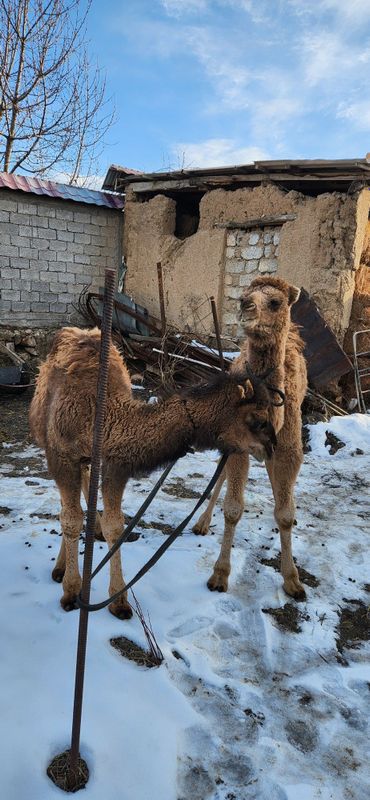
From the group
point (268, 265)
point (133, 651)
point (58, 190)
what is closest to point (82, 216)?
point (58, 190)

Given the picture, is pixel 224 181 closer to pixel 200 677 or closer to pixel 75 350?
pixel 75 350

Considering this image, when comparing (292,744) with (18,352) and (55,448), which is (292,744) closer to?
(55,448)

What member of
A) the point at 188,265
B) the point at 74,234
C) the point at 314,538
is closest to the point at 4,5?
the point at 74,234

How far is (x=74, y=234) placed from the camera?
11219 millimetres

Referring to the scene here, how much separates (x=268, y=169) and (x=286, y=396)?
641cm

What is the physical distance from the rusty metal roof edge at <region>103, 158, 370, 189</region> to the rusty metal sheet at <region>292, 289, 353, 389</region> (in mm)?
2017

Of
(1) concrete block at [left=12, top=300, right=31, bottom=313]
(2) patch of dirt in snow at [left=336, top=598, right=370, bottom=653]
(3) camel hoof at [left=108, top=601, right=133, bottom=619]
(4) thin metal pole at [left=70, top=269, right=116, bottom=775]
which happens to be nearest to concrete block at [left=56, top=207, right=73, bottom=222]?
(1) concrete block at [left=12, top=300, right=31, bottom=313]

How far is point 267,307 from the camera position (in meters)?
3.15

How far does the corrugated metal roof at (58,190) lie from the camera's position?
10.2 metres

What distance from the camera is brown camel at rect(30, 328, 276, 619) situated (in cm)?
251

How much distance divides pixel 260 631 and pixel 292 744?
0.86 meters

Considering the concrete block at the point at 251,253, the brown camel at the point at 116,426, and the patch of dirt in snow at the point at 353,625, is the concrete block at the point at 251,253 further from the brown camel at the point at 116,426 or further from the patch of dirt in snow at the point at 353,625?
the patch of dirt in snow at the point at 353,625

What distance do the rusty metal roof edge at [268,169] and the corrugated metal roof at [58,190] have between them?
1.92 ft

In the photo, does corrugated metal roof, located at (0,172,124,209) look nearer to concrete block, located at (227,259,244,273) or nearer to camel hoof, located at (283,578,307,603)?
concrete block, located at (227,259,244,273)
